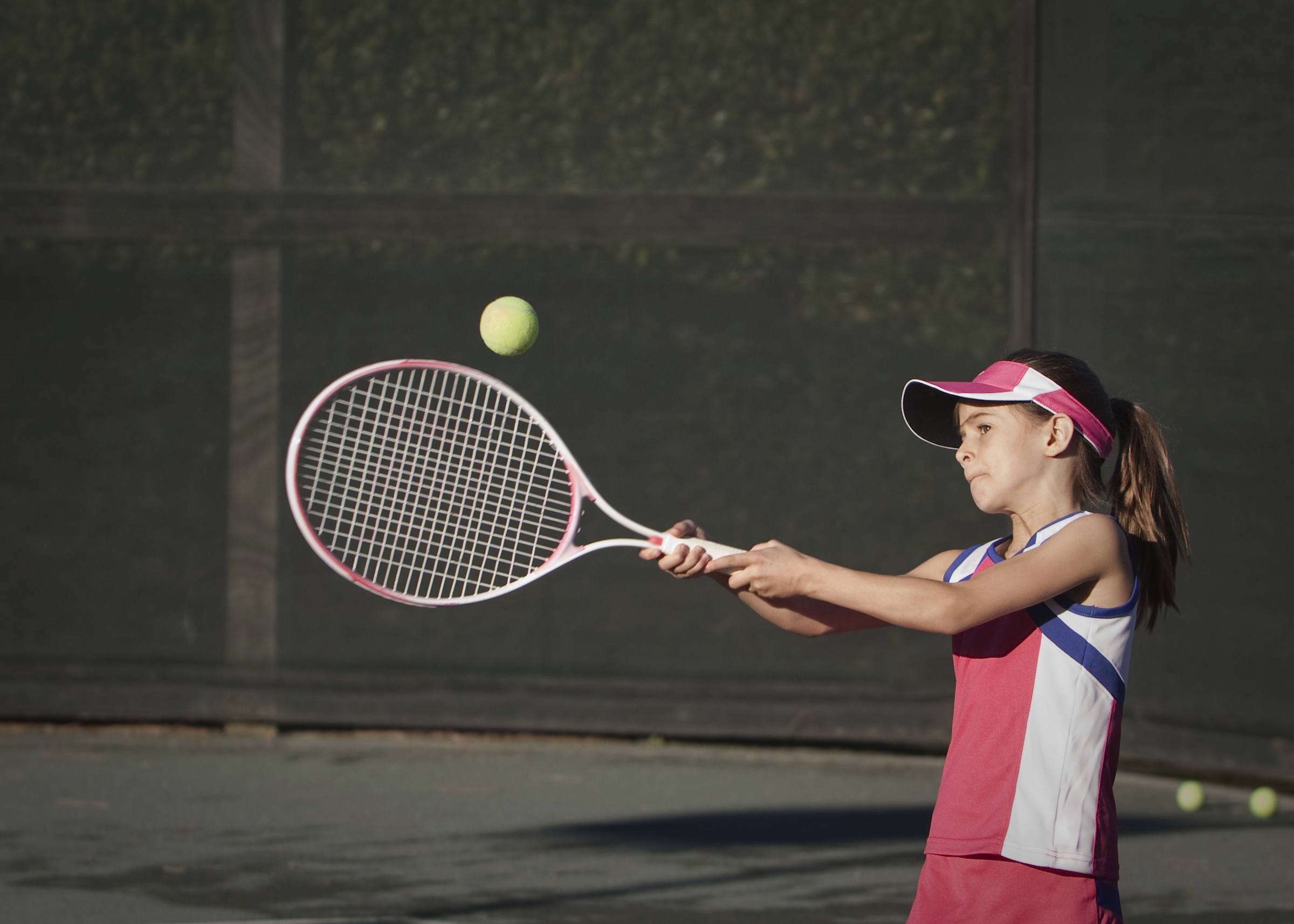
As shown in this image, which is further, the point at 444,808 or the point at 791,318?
the point at 791,318

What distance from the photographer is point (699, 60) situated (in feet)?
20.5

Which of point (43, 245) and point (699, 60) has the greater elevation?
point (699, 60)

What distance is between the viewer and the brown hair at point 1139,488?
241cm

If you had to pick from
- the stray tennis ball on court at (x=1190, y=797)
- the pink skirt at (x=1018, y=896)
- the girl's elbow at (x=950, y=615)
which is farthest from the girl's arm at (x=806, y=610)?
the stray tennis ball on court at (x=1190, y=797)

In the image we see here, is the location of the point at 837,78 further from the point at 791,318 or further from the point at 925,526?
the point at 925,526

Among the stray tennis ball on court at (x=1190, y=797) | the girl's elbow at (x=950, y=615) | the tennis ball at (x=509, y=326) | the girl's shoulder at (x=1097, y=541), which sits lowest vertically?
the stray tennis ball on court at (x=1190, y=797)

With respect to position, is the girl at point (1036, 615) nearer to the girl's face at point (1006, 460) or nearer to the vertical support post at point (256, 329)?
the girl's face at point (1006, 460)

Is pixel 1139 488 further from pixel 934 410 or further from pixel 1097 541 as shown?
pixel 934 410

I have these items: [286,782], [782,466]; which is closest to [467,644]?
[286,782]

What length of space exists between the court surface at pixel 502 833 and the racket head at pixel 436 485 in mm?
764

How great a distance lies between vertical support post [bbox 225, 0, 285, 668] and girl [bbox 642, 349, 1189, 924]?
166 inches

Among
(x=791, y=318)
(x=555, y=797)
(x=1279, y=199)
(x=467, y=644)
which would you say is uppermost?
(x=1279, y=199)

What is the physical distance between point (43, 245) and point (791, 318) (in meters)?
3.06

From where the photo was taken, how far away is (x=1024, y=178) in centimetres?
611
